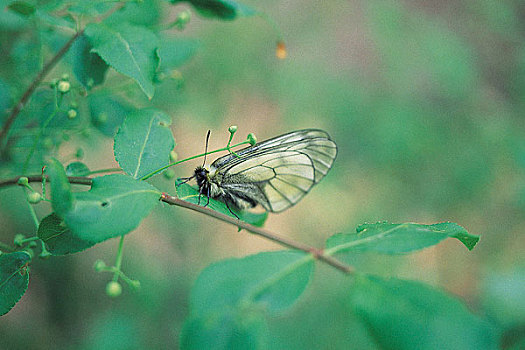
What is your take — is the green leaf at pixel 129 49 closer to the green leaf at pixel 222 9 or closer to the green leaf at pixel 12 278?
the green leaf at pixel 222 9

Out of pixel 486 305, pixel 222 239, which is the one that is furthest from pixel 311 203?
pixel 486 305

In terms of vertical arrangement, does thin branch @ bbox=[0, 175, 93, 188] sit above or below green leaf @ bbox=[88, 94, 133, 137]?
below

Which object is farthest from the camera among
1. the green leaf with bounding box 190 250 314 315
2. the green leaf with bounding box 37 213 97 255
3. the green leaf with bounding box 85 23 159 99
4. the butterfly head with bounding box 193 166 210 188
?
the butterfly head with bounding box 193 166 210 188

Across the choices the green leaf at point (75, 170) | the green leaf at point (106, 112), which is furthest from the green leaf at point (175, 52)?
the green leaf at point (75, 170)

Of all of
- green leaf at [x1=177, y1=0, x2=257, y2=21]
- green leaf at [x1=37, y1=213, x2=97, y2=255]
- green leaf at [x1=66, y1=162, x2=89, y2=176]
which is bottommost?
green leaf at [x1=37, y1=213, x2=97, y2=255]

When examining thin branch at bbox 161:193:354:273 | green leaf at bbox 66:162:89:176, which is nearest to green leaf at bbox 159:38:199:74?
green leaf at bbox 66:162:89:176

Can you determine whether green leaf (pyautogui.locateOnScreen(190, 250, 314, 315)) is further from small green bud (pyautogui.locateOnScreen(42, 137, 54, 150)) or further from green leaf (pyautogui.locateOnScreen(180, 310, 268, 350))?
small green bud (pyautogui.locateOnScreen(42, 137, 54, 150))

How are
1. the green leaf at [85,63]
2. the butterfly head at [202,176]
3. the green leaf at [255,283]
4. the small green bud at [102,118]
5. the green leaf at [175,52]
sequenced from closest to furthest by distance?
1. the green leaf at [255,283]
2. the green leaf at [85,63]
3. the butterfly head at [202,176]
4. the small green bud at [102,118]
5. the green leaf at [175,52]
